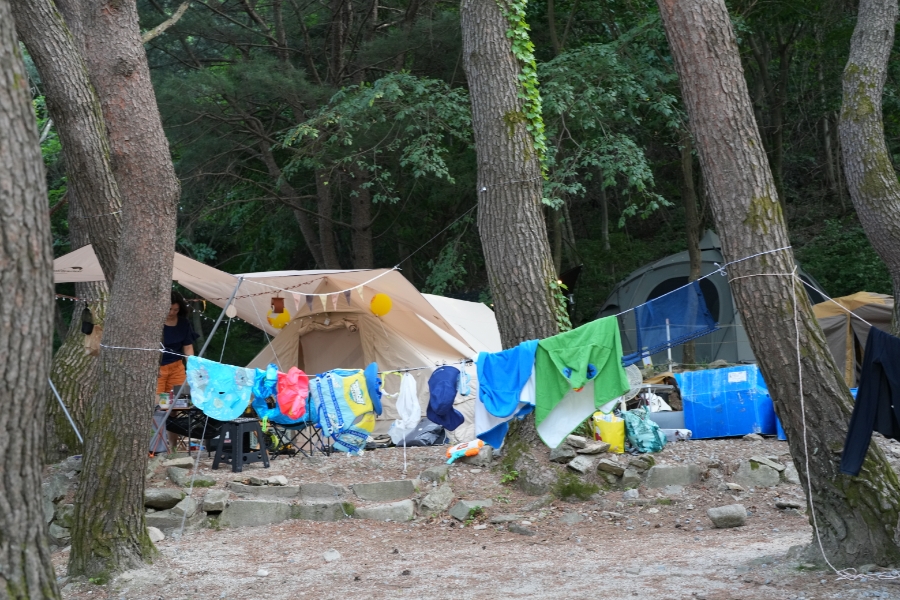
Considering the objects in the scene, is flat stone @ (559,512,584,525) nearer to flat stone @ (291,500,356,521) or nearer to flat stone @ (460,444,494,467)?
flat stone @ (460,444,494,467)

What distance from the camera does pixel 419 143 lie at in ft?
34.2

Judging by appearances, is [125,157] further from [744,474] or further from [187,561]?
[744,474]

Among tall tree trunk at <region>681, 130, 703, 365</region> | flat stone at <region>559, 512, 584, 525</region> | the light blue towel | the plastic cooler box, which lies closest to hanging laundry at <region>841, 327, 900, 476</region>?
the light blue towel

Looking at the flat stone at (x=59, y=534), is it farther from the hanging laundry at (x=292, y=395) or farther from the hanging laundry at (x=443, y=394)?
the hanging laundry at (x=443, y=394)

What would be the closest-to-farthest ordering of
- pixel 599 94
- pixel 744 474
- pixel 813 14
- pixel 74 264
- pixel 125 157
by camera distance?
pixel 125 157 < pixel 744 474 < pixel 74 264 < pixel 599 94 < pixel 813 14

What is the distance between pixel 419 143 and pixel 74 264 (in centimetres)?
446

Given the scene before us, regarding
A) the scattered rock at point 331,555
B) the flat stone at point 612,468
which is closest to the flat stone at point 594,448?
the flat stone at point 612,468

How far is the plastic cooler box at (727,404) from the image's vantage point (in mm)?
7879

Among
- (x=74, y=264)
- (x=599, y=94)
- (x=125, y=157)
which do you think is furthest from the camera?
(x=599, y=94)

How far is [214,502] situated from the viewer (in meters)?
6.19

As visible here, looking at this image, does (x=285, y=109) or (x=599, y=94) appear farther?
(x=285, y=109)

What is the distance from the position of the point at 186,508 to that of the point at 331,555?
4.49ft

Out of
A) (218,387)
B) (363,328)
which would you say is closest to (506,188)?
(218,387)

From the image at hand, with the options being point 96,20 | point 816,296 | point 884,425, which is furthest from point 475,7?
point 816,296
